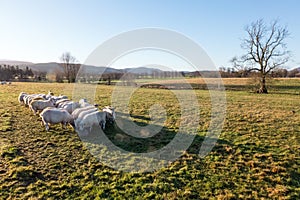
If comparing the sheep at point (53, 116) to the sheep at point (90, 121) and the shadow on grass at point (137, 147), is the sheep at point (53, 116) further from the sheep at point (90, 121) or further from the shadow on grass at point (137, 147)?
the shadow on grass at point (137, 147)

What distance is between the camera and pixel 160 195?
5.99 metres

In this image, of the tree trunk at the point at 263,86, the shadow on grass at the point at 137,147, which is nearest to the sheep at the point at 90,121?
the shadow on grass at the point at 137,147

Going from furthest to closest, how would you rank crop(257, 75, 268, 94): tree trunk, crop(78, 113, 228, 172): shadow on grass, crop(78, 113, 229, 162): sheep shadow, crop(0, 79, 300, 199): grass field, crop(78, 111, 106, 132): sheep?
crop(257, 75, 268, 94): tree trunk
crop(78, 111, 106, 132): sheep
crop(78, 113, 229, 162): sheep shadow
crop(78, 113, 228, 172): shadow on grass
crop(0, 79, 300, 199): grass field

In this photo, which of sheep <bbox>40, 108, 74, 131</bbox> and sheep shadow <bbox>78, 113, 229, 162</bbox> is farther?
sheep <bbox>40, 108, 74, 131</bbox>

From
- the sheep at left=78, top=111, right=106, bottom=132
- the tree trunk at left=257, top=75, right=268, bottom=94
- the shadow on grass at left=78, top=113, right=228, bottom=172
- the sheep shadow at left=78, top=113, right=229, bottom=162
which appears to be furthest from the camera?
the tree trunk at left=257, top=75, right=268, bottom=94

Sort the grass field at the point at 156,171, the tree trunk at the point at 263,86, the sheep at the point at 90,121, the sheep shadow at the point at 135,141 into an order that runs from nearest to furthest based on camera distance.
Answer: the grass field at the point at 156,171 → the sheep shadow at the point at 135,141 → the sheep at the point at 90,121 → the tree trunk at the point at 263,86

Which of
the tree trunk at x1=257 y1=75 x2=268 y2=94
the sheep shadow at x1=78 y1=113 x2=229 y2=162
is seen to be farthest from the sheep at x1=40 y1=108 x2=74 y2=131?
the tree trunk at x1=257 y1=75 x2=268 y2=94

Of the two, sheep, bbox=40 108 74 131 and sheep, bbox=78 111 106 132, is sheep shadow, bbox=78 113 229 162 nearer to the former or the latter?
sheep, bbox=78 111 106 132

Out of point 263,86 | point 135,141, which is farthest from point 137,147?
point 263,86

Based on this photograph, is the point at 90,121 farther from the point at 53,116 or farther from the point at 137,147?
the point at 137,147

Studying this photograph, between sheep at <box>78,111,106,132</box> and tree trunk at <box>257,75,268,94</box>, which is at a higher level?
tree trunk at <box>257,75,268,94</box>

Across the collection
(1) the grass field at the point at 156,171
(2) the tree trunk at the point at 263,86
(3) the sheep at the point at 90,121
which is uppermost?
(2) the tree trunk at the point at 263,86

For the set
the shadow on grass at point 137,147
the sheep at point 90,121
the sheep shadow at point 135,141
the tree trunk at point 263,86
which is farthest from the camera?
the tree trunk at point 263,86

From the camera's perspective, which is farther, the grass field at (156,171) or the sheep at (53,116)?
the sheep at (53,116)
